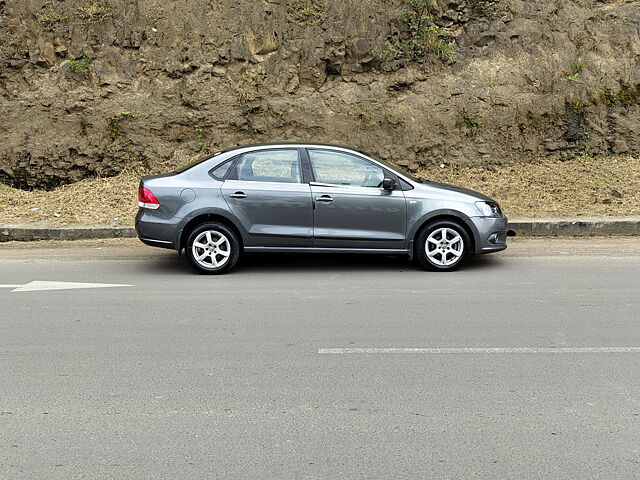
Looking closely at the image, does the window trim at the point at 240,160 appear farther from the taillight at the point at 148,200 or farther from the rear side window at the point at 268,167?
the taillight at the point at 148,200

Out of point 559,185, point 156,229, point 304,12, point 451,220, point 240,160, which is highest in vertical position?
point 304,12

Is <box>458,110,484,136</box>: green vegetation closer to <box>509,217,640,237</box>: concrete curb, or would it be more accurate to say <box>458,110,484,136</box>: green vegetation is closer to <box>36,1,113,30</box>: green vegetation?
<box>509,217,640,237</box>: concrete curb

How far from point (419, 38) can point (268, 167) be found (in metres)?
7.99

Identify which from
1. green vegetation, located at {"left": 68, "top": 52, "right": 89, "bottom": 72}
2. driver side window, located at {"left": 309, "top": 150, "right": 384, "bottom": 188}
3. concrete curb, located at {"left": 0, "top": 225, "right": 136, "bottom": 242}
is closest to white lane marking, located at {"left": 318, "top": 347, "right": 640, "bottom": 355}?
driver side window, located at {"left": 309, "top": 150, "right": 384, "bottom": 188}

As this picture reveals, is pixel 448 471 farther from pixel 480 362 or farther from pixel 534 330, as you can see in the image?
pixel 534 330

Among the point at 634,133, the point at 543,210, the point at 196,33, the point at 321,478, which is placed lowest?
the point at 321,478

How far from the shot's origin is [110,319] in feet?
24.3

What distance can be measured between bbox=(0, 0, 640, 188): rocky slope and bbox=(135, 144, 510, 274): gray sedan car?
18.7 ft

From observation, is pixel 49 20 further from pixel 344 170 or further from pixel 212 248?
pixel 344 170

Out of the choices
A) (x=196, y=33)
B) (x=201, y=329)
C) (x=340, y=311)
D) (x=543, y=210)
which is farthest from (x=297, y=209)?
(x=196, y=33)

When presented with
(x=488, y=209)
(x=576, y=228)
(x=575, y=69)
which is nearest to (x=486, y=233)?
(x=488, y=209)

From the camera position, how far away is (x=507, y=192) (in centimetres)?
1395

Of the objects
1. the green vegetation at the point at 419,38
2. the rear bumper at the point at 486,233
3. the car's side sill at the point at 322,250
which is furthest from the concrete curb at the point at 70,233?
the green vegetation at the point at 419,38

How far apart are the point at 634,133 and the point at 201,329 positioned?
11.3 m
